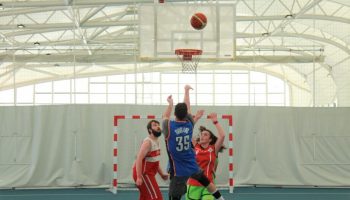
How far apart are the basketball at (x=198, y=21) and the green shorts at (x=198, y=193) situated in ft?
19.9

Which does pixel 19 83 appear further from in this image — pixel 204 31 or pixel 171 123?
pixel 171 123

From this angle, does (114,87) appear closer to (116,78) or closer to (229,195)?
(116,78)

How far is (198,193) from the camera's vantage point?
8.73 metres

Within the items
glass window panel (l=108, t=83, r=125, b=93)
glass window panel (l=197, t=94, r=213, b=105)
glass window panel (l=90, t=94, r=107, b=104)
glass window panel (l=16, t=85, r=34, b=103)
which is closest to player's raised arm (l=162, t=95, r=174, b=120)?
glass window panel (l=16, t=85, r=34, b=103)

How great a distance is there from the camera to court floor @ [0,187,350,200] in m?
15.6

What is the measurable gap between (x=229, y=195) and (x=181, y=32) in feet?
16.2

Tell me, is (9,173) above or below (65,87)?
below

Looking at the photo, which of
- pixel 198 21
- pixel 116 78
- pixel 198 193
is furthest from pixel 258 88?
pixel 198 193

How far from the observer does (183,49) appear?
1423 centimetres

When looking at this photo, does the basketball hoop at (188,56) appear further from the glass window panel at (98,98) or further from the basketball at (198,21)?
the glass window panel at (98,98)

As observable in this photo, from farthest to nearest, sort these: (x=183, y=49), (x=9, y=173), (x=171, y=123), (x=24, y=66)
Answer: (x=24, y=66), (x=9, y=173), (x=183, y=49), (x=171, y=123)

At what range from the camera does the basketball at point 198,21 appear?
13.9 metres

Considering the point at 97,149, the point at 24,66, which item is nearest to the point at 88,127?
the point at 97,149

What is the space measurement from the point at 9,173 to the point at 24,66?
4.49 meters
